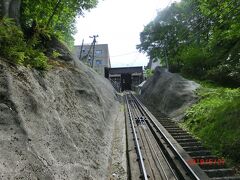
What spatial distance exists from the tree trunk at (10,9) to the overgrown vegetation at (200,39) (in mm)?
8366

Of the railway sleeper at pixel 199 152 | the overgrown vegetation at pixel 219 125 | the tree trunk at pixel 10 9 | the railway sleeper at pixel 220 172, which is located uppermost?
the tree trunk at pixel 10 9

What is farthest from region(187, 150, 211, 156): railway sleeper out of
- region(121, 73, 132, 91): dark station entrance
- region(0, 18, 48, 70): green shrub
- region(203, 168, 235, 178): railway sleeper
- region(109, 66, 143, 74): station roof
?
region(121, 73, 132, 91): dark station entrance

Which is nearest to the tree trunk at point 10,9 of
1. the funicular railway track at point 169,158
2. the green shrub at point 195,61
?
the funicular railway track at point 169,158

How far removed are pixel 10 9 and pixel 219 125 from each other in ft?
34.3

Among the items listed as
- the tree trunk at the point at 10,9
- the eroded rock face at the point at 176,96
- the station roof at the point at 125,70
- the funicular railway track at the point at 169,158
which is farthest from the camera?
the station roof at the point at 125,70


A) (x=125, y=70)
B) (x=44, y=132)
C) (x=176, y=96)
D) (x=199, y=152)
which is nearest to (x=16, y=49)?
(x=44, y=132)

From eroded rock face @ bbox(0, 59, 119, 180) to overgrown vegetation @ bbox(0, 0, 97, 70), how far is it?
19.7 inches

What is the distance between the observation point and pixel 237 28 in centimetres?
1216

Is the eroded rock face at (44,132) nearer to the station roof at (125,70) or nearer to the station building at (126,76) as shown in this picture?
the station building at (126,76)

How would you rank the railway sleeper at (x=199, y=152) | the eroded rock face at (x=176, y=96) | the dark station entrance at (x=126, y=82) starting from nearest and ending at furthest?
the railway sleeper at (x=199, y=152) < the eroded rock face at (x=176, y=96) < the dark station entrance at (x=126, y=82)

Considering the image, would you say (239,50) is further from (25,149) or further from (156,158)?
(25,149)

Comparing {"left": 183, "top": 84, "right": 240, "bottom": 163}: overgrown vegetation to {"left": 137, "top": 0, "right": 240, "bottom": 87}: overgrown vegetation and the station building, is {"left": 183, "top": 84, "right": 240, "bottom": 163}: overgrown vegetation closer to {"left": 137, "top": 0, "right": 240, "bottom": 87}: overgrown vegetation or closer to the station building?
{"left": 137, "top": 0, "right": 240, "bottom": 87}: overgrown vegetation

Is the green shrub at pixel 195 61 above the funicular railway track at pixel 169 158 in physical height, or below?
above

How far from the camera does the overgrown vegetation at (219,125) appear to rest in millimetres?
9945
